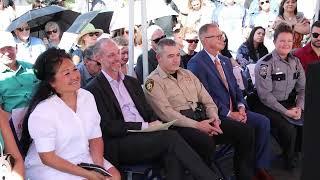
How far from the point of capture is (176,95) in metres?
3.80

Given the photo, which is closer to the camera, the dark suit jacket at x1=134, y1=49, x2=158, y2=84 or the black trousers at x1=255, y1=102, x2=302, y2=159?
the black trousers at x1=255, y1=102, x2=302, y2=159

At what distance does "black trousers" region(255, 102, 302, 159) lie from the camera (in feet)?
14.3

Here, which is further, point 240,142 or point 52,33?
point 52,33

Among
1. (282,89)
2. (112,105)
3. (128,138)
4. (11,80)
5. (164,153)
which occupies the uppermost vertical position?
(11,80)

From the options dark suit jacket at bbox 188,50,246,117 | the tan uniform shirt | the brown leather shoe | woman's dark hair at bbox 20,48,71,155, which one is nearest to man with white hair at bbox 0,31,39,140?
woman's dark hair at bbox 20,48,71,155

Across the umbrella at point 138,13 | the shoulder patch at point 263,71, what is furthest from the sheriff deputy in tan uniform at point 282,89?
the umbrella at point 138,13

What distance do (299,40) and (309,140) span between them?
5.60 meters

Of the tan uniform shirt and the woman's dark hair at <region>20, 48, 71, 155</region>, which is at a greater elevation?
the woman's dark hair at <region>20, 48, 71, 155</region>

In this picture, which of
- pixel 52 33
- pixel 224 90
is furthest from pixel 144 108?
pixel 52 33

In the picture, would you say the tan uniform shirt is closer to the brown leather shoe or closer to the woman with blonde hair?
the brown leather shoe

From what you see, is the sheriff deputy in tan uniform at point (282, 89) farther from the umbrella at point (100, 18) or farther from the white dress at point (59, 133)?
the umbrella at point (100, 18)

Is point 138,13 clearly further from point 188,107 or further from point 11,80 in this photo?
point 11,80

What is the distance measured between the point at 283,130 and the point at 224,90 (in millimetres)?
714

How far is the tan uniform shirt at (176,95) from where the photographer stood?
3682mm
